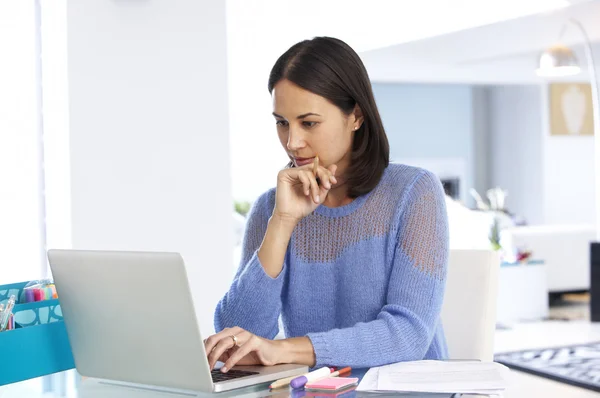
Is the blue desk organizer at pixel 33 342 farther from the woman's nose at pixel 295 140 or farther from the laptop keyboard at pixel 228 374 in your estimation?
the woman's nose at pixel 295 140

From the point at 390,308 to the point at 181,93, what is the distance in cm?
153

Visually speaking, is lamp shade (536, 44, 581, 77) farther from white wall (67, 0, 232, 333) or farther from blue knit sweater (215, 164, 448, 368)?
blue knit sweater (215, 164, 448, 368)

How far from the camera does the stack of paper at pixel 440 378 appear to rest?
1.24 meters

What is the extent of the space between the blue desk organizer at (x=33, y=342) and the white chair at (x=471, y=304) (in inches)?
33.5

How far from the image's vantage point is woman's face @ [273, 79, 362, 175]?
1.73m

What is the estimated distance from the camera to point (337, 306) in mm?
1834

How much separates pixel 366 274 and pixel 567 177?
974cm

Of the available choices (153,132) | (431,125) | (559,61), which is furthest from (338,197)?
(431,125)

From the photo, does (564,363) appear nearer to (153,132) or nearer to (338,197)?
(153,132)

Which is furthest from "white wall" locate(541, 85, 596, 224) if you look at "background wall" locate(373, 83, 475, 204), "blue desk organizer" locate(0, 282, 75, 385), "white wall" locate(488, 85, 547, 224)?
"blue desk organizer" locate(0, 282, 75, 385)

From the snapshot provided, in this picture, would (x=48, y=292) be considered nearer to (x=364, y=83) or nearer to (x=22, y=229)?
(x=364, y=83)

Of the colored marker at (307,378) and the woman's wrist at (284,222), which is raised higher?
the woman's wrist at (284,222)

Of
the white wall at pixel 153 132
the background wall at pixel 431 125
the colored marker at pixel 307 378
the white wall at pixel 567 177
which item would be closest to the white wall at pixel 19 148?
the white wall at pixel 153 132

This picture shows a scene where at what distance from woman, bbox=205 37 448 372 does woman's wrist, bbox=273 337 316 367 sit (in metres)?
0.12
